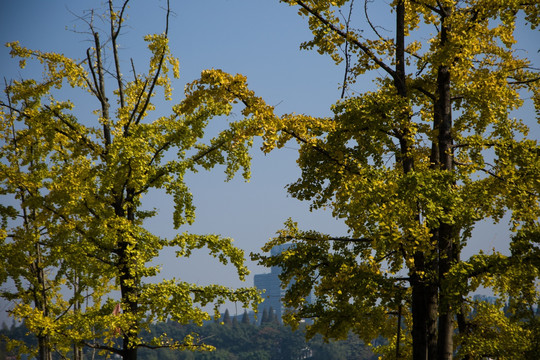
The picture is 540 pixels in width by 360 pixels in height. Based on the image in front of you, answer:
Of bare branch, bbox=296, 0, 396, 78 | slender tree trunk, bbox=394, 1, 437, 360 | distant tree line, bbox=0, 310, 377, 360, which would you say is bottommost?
distant tree line, bbox=0, 310, 377, 360

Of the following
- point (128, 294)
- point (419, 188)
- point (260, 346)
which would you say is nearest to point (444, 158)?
point (419, 188)

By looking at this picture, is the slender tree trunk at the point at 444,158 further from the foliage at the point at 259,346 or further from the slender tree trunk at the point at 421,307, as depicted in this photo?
the foliage at the point at 259,346

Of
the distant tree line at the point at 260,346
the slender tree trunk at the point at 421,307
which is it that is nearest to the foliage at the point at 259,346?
the distant tree line at the point at 260,346

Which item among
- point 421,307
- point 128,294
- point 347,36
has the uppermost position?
point 347,36

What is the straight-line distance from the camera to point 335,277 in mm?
11375

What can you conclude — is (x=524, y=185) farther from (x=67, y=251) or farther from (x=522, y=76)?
(x=67, y=251)

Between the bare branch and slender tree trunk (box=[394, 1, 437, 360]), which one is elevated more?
the bare branch

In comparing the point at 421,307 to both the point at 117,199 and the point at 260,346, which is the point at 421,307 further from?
the point at 260,346

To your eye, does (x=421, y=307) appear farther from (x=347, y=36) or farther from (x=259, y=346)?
(x=259, y=346)

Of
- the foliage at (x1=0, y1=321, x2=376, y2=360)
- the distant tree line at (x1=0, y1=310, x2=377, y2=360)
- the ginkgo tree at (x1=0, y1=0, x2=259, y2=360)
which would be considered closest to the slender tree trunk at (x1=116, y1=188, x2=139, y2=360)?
the ginkgo tree at (x1=0, y1=0, x2=259, y2=360)

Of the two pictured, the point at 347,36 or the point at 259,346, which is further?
the point at 259,346

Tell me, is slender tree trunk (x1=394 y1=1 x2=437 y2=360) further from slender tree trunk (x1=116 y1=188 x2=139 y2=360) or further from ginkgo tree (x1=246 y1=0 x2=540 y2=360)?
slender tree trunk (x1=116 y1=188 x2=139 y2=360)

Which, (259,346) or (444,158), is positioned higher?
(444,158)

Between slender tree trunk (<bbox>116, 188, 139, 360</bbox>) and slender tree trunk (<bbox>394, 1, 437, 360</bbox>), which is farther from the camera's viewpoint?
slender tree trunk (<bbox>116, 188, 139, 360</bbox>)
